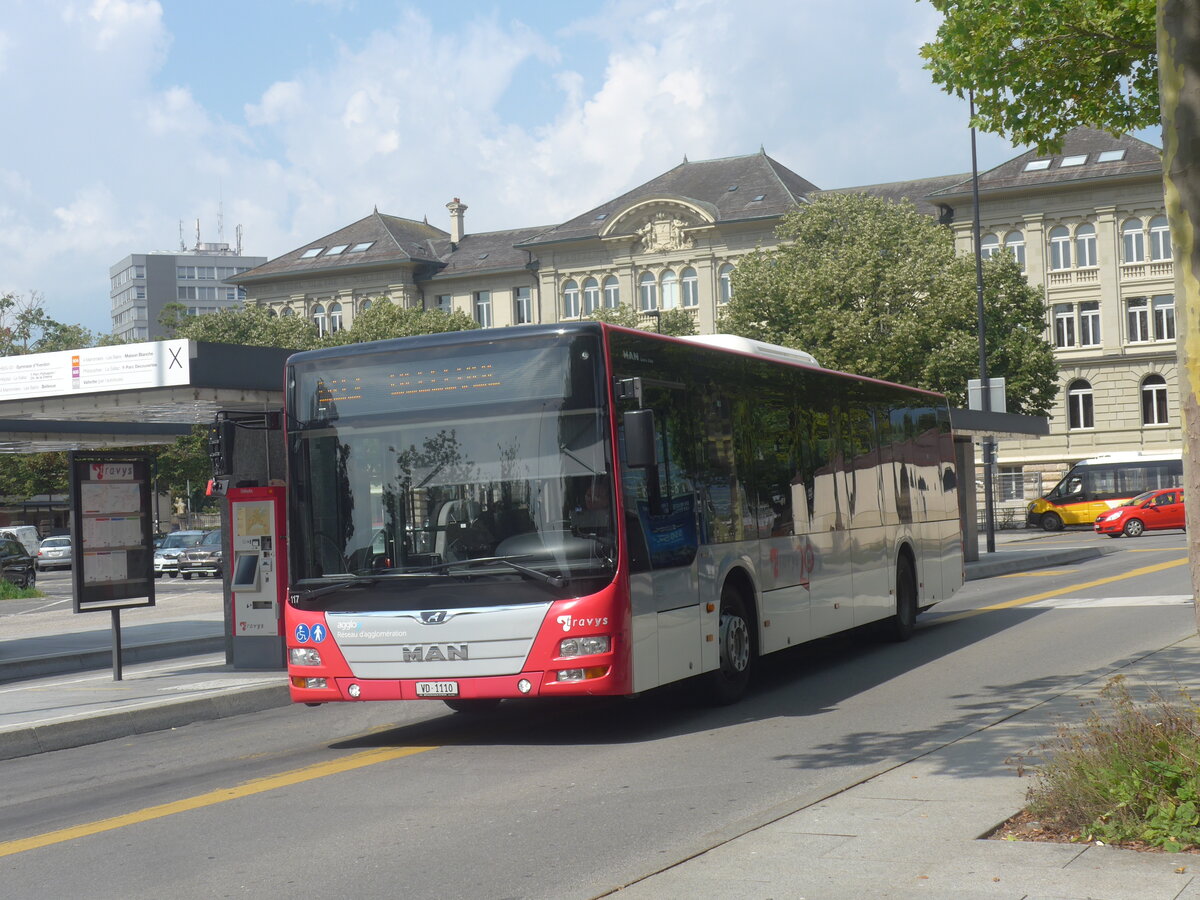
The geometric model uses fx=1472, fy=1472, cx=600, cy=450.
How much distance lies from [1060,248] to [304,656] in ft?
197

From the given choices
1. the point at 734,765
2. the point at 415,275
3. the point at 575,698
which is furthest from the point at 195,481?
the point at 734,765

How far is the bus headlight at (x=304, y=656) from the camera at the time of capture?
1020cm

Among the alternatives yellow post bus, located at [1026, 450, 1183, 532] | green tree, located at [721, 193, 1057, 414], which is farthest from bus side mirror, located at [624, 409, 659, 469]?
yellow post bus, located at [1026, 450, 1183, 532]

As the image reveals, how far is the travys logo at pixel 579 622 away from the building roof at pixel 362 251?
71708 millimetres

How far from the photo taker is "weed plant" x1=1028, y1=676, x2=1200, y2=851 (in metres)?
5.76

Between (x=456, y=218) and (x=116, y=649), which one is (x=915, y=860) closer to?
(x=116, y=649)

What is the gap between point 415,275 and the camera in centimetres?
8181

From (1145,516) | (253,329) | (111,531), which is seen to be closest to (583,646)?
(111,531)

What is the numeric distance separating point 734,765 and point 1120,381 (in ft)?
195

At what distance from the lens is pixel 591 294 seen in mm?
75875

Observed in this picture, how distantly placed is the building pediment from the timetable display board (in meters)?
59.5

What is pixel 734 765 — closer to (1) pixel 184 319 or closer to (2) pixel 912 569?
(2) pixel 912 569

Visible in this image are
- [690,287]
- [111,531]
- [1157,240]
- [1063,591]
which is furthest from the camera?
[690,287]

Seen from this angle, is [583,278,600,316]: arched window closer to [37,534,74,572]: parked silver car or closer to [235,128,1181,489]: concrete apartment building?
[235,128,1181,489]: concrete apartment building
